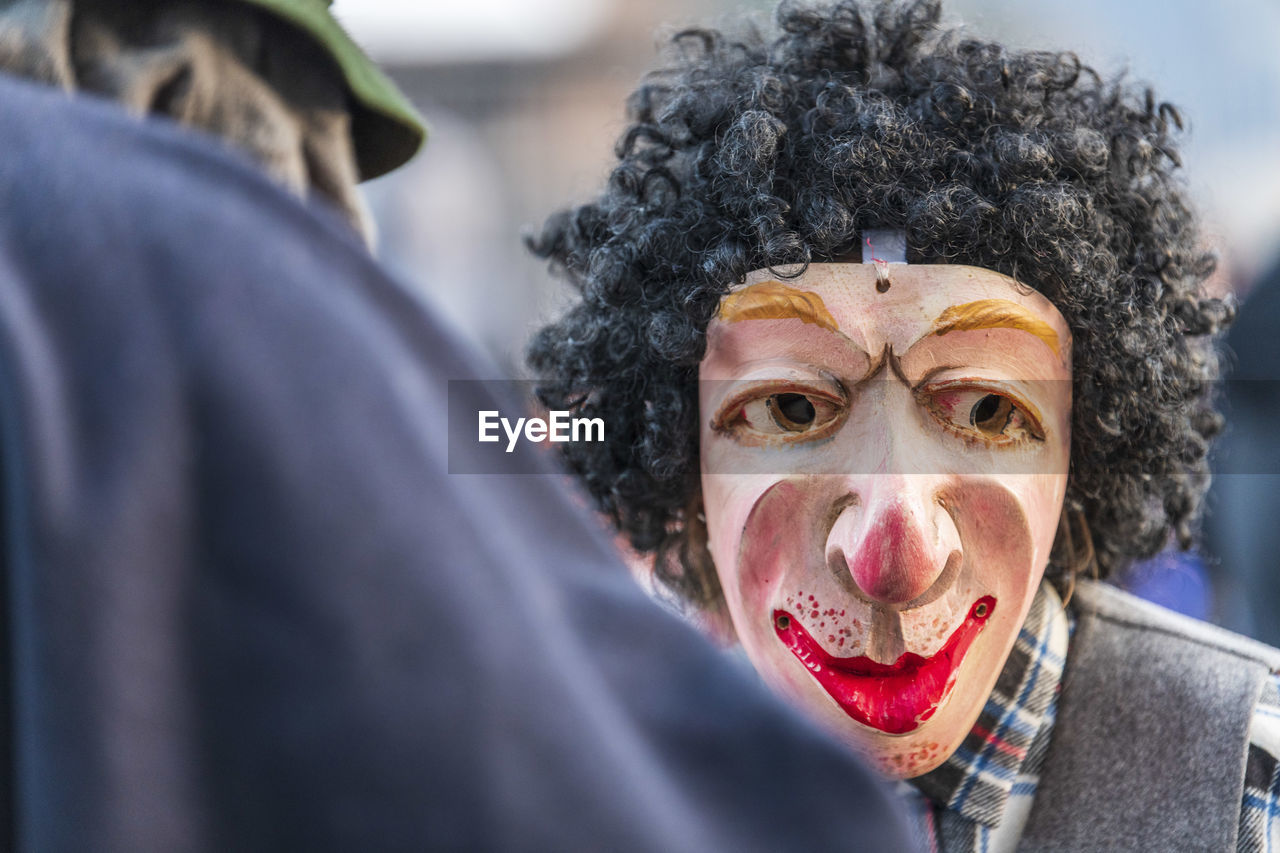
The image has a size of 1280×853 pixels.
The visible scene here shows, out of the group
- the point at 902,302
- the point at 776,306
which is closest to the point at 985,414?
the point at 902,302

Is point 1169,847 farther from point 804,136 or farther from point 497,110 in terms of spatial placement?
point 497,110

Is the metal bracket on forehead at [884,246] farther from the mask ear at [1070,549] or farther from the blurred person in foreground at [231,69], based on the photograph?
the blurred person in foreground at [231,69]

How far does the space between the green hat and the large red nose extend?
62 cm

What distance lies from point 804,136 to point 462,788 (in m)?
1.00

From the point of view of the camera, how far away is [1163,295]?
136 centimetres

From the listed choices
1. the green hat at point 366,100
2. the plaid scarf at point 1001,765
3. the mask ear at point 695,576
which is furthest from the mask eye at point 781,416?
the green hat at point 366,100

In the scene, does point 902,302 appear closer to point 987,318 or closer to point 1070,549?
point 987,318

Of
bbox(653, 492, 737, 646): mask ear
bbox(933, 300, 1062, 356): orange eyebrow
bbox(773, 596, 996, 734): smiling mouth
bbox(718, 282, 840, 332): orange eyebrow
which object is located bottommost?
bbox(773, 596, 996, 734): smiling mouth

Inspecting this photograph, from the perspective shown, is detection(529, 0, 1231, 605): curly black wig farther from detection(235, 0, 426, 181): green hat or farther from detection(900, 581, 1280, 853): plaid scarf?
detection(235, 0, 426, 181): green hat

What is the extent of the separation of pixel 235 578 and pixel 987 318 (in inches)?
37.5

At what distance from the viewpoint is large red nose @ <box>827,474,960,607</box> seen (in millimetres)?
1092

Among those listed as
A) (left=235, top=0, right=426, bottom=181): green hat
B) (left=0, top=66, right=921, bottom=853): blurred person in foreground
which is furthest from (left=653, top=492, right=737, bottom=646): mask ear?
(left=0, top=66, right=921, bottom=853): blurred person in foreground

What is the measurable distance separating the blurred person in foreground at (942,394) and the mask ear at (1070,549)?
1cm

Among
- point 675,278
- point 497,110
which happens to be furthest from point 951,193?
point 497,110
